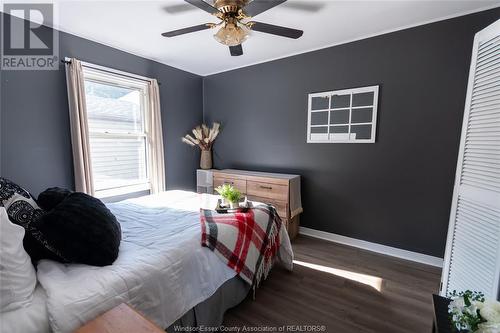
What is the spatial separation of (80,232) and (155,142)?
2.25m

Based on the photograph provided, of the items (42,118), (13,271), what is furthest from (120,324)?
(42,118)

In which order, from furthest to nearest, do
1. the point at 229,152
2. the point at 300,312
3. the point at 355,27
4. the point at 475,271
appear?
the point at 229,152 → the point at 355,27 → the point at 300,312 → the point at 475,271

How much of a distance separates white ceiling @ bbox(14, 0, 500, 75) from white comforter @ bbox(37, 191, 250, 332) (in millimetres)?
1831

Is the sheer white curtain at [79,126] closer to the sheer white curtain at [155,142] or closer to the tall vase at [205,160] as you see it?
the sheer white curtain at [155,142]

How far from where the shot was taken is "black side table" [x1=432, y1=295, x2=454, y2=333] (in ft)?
3.08

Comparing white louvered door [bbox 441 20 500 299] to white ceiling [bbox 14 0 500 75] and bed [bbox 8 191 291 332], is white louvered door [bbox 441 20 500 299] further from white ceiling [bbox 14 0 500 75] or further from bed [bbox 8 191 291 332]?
bed [bbox 8 191 291 332]

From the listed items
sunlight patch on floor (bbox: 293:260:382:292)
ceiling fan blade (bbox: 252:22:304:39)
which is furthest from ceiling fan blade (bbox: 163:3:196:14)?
sunlight patch on floor (bbox: 293:260:382:292)

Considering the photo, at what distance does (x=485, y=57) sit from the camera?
59.5 inches

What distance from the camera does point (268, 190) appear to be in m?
2.90

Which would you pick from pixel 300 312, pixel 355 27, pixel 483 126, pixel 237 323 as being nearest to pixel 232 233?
pixel 237 323

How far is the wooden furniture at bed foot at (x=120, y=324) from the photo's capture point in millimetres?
814

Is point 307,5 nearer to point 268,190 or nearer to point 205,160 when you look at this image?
point 268,190

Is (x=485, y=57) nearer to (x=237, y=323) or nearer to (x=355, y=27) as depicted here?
(x=355, y=27)

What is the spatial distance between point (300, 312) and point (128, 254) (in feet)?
4.26
